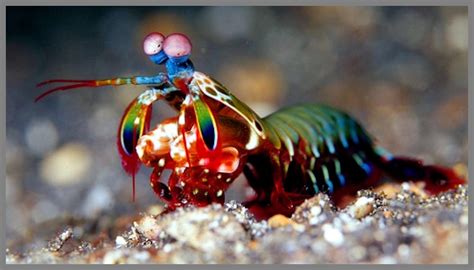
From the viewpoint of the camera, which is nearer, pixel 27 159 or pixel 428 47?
pixel 27 159

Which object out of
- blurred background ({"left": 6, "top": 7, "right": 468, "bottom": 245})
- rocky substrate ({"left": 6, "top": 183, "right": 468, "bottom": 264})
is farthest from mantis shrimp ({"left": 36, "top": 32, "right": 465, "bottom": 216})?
blurred background ({"left": 6, "top": 7, "right": 468, "bottom": 245})

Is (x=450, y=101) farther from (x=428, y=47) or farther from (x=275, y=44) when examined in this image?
(x=275, y=44)

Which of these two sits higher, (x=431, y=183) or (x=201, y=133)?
(x=201, y=133)

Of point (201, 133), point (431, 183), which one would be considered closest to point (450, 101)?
point (431, 183)

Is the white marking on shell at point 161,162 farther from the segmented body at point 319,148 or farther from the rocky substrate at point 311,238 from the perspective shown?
the segmented body at point 319,148

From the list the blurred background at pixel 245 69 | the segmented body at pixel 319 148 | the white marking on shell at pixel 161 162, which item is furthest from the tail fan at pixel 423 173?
the white marking on shell at pixel 161 162

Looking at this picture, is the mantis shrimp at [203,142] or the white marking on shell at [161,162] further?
the white marking on shell at [161,162]

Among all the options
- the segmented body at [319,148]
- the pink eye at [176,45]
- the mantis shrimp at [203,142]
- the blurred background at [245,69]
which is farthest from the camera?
the blurred background at [245,69]

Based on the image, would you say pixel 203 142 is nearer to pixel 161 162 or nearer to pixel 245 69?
pixel 161 162

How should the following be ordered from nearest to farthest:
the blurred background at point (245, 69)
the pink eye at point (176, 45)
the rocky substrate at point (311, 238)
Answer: the rocky substrate at point (311, 238) → the pink eye at point (176, 45) → the blurred background at point (245, 69)
